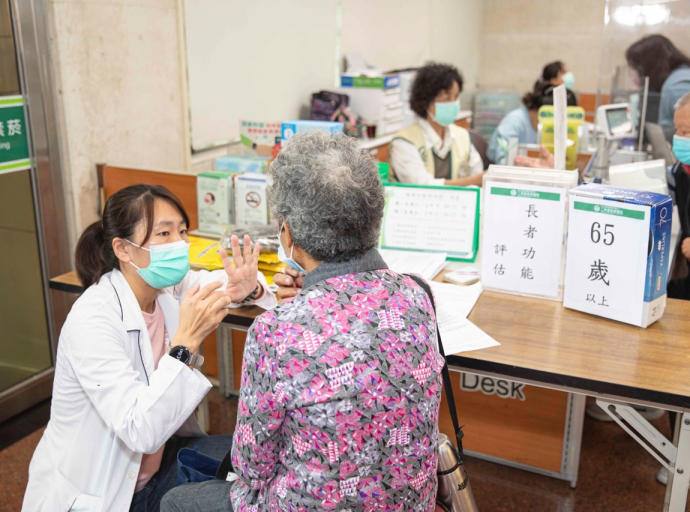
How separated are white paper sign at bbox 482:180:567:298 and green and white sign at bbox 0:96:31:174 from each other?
1944 mm

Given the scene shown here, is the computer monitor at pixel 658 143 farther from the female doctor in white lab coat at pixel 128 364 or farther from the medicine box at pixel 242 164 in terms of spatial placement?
the female doctor in white lab coat at pixel 128 364

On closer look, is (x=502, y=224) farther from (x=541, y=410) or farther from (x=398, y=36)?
(x=398, y=36)

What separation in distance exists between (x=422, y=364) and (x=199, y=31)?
306 cm

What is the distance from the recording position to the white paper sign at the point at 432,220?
237cm

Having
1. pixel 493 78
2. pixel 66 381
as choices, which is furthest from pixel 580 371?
pixel 493 78

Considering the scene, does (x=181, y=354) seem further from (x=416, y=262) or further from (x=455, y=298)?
(x=416, y=262)

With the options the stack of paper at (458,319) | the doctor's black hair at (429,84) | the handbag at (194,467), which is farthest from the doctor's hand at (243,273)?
the doctor's black hair at (429,84)

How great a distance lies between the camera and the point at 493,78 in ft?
27.4

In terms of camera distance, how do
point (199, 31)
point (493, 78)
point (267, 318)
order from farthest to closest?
point (493, 78)
point (199, 31)
point (267, 318)

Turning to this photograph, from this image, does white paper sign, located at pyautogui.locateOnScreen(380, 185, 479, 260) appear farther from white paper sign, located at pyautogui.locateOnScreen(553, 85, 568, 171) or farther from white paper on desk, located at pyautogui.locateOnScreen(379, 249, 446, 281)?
white paper sign, located at pyautogui.locateOnScreen(553, 85, 568, 171)

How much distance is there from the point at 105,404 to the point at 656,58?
12.0ft

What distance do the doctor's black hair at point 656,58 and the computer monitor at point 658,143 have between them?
0.84 ft

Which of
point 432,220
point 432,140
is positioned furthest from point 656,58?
point 432,220

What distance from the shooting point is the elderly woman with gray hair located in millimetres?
1094
